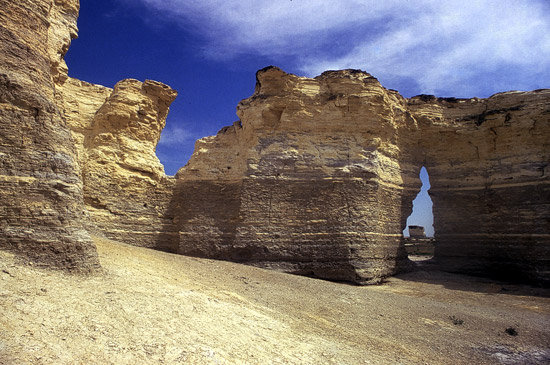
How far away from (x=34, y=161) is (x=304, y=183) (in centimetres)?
776

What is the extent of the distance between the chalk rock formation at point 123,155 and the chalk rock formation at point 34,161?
15.8 ft

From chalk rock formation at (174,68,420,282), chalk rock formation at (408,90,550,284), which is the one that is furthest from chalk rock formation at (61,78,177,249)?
chalk rock formation at (408,90,550,284)

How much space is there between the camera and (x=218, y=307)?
19.3 ft

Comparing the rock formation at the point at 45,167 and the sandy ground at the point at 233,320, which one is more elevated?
the rock formation at the point at 45,167

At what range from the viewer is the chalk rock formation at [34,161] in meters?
5.39

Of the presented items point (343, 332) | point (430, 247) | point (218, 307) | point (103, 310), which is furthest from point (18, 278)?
point (430, 247)

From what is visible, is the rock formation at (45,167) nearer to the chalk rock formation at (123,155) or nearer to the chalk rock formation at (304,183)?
the chalk rock formation at (123,155)

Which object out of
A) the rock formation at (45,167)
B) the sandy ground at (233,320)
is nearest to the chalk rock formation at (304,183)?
the sandy ground at (233,320)

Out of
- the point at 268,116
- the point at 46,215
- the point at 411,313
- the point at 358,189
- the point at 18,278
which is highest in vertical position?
the point at 268,116

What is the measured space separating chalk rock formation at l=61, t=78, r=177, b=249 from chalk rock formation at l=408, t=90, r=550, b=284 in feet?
34.3

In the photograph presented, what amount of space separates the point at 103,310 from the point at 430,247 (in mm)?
21600

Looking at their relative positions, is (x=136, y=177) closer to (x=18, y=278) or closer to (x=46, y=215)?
(x=46, y=215)

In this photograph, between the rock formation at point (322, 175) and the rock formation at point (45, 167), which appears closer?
the rock formation at point (45, 167)

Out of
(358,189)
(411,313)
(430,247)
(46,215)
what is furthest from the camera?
(430,247)
